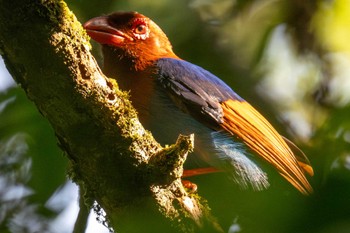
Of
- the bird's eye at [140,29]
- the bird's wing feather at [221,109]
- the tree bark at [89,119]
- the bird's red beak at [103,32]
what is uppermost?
the bird's eye at [140,29]

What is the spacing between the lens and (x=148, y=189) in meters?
2.96

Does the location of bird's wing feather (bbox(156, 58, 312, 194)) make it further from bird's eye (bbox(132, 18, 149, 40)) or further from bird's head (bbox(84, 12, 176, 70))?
bird's eye (bbox(132, 18, 149, 40))

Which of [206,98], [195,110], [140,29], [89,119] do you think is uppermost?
[140,29]

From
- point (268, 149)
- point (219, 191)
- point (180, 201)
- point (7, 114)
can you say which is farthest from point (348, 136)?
point (268, 149)

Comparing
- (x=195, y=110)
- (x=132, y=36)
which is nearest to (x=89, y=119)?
(x=195, y=110)

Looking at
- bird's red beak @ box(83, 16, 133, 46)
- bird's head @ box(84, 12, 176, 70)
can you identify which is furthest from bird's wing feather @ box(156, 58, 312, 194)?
bird's red beak @ box(83, 16, 133, 46)

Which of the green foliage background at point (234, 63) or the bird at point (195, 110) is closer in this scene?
the green foliage background at point (234, 63)

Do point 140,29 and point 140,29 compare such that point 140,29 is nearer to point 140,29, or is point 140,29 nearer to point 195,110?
point 140,29

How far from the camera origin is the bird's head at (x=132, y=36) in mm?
4977

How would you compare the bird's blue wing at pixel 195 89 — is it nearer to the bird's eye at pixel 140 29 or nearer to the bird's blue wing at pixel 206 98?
the bird's blue wing at pixel 206 98

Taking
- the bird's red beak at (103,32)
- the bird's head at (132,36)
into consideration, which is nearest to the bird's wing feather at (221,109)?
the bird's head at (132,36)

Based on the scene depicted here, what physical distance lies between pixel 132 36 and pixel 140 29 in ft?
0.38

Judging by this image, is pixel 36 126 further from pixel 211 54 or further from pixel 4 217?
pixel 211 54

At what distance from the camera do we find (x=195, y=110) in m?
→ 4.59
